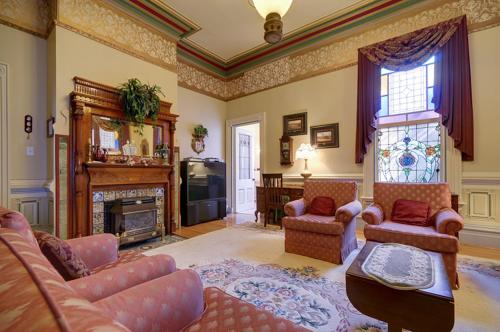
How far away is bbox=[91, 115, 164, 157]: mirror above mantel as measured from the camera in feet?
11.2

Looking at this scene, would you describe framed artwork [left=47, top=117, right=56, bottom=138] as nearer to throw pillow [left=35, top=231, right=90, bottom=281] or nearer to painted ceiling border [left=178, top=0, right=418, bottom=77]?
throw pillow [left=35, top=231, right=90, bottom=281]

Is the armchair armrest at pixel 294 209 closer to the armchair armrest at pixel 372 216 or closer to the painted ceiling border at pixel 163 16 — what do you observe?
the armchair armrest at pixel 372 216

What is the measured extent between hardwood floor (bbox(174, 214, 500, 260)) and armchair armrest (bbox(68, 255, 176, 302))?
288 cm

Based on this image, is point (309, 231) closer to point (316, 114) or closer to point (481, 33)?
point (316, 114)

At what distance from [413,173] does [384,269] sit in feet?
9.73

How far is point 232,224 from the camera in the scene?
4867 mm

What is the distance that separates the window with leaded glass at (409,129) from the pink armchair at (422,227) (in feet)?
3.19

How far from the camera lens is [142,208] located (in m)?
3.66

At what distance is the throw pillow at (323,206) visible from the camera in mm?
3291

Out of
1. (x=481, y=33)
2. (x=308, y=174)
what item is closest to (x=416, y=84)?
(x=481, y=33)

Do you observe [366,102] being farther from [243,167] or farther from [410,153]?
[243,167]

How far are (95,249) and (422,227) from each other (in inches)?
123

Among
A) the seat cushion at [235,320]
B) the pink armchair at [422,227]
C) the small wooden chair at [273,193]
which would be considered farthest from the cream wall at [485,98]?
the seat cushion at [235,320]

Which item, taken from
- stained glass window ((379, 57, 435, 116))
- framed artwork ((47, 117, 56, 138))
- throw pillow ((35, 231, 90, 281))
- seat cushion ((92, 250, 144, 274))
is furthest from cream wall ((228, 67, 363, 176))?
throw pillow ((35, 231, 90, 281))
